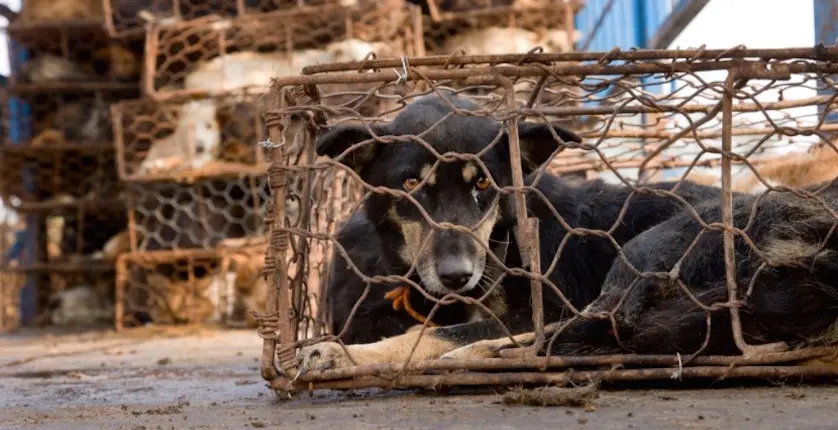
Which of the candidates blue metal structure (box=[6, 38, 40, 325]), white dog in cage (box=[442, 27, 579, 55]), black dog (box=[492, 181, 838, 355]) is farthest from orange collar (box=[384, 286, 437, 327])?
blue metal structure (box=[6, 38, 40, 325])

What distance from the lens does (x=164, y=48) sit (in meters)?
8.15

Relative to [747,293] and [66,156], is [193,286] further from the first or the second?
[747,293]

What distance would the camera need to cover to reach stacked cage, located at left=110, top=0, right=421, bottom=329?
8.01m

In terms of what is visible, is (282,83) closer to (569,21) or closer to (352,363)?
(352,363)

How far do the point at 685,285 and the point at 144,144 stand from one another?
24.3 ft

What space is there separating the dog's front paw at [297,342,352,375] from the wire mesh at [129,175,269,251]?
5570mm

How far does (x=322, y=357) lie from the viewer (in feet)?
8.45

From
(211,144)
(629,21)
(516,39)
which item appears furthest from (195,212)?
(629,21)

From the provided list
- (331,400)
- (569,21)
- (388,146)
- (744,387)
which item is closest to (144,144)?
(569,21)

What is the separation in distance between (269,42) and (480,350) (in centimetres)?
653

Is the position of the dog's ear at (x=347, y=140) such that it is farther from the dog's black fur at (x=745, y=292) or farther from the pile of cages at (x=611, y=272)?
the dog's black fur at (x=745, y=292)

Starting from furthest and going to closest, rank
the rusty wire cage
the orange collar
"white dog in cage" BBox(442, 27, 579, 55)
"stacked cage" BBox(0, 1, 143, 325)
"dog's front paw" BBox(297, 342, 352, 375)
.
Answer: "stacked cage" BBox(0, 1, 143, 325), "white dog in cage" BBox(442, 27, 579, 55), the rusty wire cage, the orange collar, "dog's front paw" BBox(297, 342, 352, 375)

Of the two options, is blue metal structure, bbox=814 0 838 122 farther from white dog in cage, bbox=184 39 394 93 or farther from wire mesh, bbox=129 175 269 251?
wire mesh, bbox=129 175 269 251

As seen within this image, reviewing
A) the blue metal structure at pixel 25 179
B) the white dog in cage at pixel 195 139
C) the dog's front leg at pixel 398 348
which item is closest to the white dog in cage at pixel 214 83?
the white dog in cage at pixel 195 139
